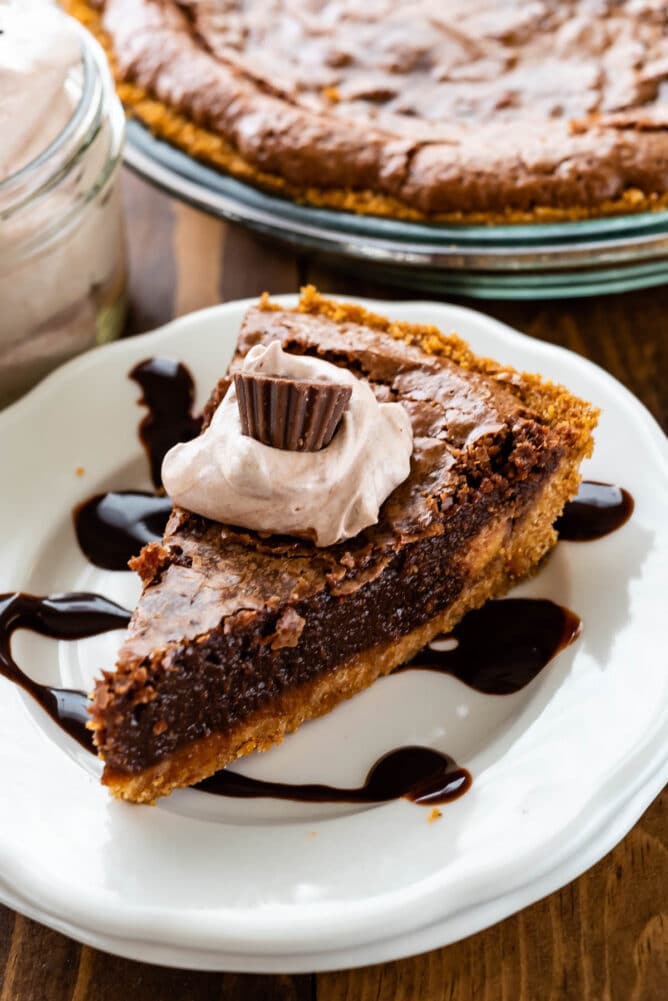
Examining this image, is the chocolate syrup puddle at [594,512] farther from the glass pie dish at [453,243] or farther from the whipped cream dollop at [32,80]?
the whipped cream dollop at [32,80]

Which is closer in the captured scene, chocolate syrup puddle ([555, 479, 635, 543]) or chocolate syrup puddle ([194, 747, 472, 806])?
chocolate syrup puddle ([194, 747, 472, 806])

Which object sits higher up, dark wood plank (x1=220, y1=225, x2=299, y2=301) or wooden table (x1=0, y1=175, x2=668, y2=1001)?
dark wood plank (x1=220, y1=225, x2=299, y2=301)

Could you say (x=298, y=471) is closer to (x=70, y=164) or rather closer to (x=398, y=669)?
(x=398, y=669)

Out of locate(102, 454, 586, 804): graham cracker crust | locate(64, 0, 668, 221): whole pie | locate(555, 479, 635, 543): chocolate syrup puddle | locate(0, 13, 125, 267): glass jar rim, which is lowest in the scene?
locate(102, 454, 586, 804): graham cracker crust

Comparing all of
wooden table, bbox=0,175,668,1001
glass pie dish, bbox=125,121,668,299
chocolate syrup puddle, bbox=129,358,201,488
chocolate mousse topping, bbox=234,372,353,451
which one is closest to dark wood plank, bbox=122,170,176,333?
glass pie dish, bbox=125,121,668,299

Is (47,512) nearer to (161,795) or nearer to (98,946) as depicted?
(161,795)

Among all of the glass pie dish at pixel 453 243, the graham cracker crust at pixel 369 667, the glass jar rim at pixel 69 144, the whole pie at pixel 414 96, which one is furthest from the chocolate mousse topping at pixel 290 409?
the whole pie at pixel 414 96

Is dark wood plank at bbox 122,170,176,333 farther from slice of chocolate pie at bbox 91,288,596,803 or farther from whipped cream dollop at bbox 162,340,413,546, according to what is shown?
whipped cream dollop at bbox 162,340,413,546
